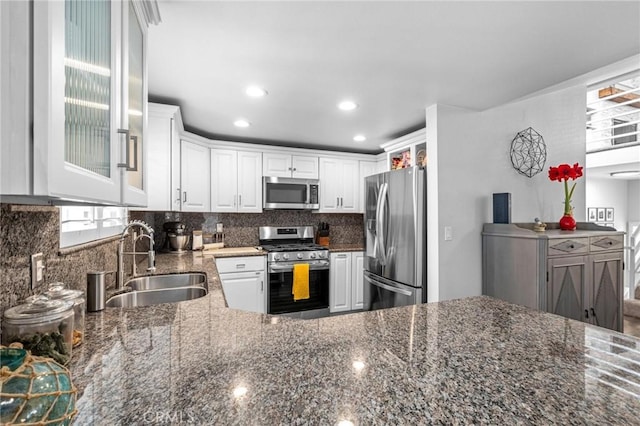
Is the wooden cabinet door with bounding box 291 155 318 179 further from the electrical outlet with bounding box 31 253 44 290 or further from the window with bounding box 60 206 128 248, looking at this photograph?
the electrical outlet with bounding box 31 253 44 290

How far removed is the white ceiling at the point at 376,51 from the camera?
1.43 metres

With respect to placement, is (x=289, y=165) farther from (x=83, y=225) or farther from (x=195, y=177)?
(x=83, y=225)

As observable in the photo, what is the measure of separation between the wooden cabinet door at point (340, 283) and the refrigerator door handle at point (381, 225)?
0.78m

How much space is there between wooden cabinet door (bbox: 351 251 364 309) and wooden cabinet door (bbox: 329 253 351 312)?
0.06 meters

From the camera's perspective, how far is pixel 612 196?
6316 millimetres

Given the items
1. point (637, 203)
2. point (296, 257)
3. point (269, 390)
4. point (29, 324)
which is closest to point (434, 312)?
point (269, 390)

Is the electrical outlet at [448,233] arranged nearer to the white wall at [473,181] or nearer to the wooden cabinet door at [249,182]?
the white wall at [473,181]

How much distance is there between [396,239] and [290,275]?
53.0 inches

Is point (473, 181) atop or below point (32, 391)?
atop

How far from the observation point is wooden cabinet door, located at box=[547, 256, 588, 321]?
234cm

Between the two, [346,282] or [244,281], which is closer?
[244,281]

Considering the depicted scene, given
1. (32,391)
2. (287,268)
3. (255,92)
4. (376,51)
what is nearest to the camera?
(32,391)

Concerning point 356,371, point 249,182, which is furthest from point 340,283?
point 356,371

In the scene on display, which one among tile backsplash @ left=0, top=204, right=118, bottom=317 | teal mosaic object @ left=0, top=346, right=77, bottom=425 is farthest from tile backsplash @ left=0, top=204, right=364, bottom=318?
teal mosaic object @ left=0, top=346, right=77, bottom=425
